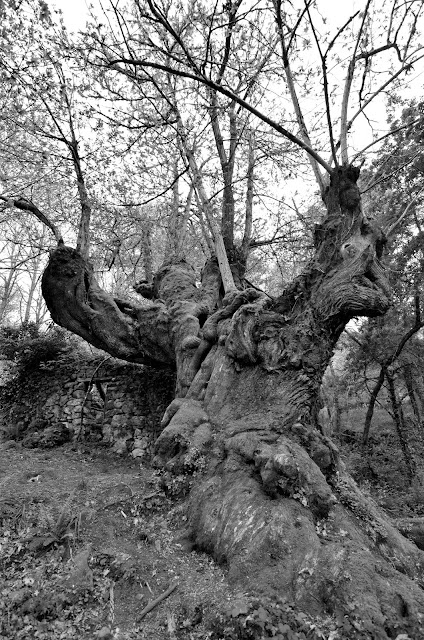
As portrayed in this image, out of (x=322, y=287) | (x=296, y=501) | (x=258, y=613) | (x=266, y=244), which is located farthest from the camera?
(x=266, y=244)

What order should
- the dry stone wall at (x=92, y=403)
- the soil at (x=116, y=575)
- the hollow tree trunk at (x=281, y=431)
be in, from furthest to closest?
the dry stone wall at (x=92, y=403), the hollow tree trunk at (x=281, y=431), the soil at (x=116, y=575)

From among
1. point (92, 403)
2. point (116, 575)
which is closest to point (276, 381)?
point (116, 575)

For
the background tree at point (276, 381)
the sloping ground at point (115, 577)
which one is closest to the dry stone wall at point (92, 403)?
the background tree at point (276, 381)

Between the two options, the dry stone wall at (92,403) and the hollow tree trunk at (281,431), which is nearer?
the hollow tree trunk at (281,431)

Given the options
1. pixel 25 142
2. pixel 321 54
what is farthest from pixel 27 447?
pixel 321 54

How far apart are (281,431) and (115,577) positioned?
87.2 inches

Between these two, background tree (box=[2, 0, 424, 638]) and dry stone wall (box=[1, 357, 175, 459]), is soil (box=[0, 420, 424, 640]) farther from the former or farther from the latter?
dry stone wall (box=[1, 357, 175, 459])

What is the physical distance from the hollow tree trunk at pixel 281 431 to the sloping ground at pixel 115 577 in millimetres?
261

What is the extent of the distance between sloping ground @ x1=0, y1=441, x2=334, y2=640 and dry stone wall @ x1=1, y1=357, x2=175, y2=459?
309 centimetres

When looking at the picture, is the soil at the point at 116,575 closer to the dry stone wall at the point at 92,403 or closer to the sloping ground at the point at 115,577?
the sloping ground at the point at 115,577

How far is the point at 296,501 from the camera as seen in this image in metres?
3.59

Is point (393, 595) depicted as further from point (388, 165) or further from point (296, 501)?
point (388, 165)

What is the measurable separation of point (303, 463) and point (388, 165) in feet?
26.8

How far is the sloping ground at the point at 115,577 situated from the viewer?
253cm
